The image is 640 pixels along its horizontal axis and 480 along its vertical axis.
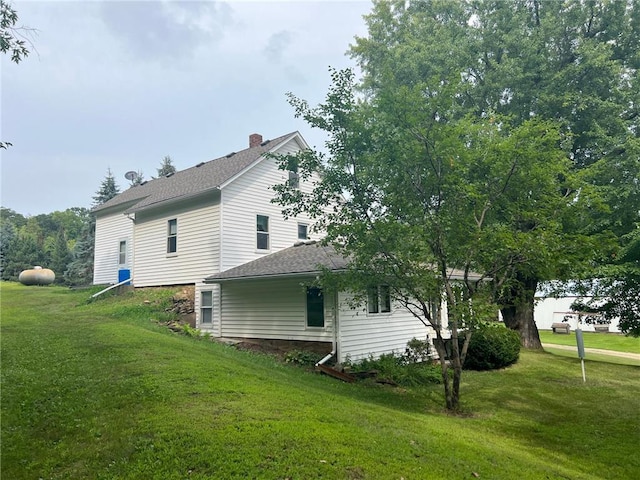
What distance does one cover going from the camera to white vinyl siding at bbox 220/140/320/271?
1633 cm

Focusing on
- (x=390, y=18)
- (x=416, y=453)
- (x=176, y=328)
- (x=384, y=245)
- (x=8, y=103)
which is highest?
(x=390, y=18)

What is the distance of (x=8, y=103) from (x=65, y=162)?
11050 mm

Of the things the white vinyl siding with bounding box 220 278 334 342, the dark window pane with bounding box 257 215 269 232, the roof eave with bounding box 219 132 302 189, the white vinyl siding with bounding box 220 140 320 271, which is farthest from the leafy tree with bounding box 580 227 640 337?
the roof eave with bounding box 219 132 302 189

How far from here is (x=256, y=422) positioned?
5430mm

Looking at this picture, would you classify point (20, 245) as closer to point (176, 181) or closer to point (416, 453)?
point (176, 181)

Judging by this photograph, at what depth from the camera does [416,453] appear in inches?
209

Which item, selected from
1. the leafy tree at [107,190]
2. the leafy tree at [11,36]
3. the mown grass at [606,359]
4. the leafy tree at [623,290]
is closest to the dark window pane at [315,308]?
the leafy tree at [623,290]

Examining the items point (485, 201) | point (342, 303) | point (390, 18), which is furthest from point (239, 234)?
point (390, 18)

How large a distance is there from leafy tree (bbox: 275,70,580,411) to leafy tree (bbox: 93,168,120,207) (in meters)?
29.2

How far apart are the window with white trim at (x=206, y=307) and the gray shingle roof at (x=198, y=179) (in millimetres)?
4011

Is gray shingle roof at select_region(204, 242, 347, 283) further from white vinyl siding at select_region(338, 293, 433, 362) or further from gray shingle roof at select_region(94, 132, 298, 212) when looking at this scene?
gray shingle roof at select_region(94, 132, 298, 212)

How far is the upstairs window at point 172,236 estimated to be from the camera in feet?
59.5

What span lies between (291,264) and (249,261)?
3819mm

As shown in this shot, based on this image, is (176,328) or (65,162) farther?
(65,162)
